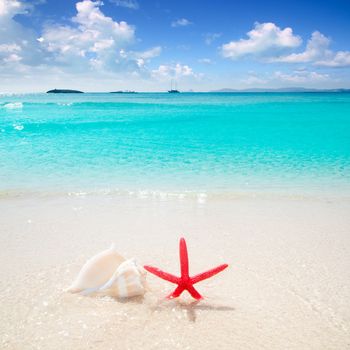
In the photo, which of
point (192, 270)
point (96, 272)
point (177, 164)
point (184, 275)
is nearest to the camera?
point (184, 275)

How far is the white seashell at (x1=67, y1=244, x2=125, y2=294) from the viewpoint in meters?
2.79

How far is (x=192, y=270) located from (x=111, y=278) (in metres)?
1.02

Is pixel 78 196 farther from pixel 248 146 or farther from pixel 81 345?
pixel 248 146

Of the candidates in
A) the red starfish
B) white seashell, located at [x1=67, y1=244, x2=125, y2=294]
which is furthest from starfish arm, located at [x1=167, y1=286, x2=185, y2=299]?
white seashell, located at [x1=67, y1=244, x2=125, y2=294]

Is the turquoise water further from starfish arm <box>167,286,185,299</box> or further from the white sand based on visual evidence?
starfish arm <box>167,286,185,299</box>

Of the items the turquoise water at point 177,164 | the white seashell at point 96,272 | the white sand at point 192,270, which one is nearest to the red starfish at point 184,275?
the white sand at point 192,270

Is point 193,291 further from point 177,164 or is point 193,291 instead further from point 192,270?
point 177,164

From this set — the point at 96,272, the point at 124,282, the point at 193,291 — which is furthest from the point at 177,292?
the point at 96,272

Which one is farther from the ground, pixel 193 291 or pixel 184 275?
pixel 184 275

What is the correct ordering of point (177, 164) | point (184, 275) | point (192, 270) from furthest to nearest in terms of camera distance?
point (177, 164), point (192, 270), point (184, 275)

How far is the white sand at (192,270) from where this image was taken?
2.41 meters

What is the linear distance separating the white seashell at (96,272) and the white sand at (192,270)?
126 mm

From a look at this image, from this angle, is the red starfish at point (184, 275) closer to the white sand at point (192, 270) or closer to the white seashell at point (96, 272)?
the white sand at point (192, 270)

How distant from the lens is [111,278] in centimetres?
274
